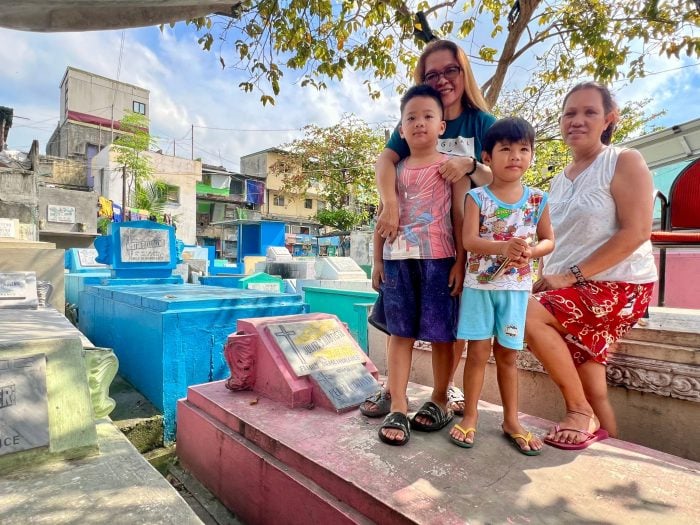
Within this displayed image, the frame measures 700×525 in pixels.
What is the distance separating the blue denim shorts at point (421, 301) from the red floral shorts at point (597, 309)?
47 cm

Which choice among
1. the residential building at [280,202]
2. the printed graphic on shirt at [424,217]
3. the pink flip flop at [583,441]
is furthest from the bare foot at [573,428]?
the residential building at [280,202]

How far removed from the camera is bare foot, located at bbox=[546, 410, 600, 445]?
1.79 metres

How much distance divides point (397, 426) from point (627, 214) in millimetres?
1429

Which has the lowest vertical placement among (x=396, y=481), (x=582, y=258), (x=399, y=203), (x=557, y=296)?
(x=396, y=481)

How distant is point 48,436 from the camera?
165cm

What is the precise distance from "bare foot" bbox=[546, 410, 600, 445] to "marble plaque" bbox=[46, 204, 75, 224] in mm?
21011

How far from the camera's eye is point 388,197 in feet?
6.40

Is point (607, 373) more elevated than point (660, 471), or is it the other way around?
point (607, 373)

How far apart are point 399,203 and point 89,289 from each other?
471cm

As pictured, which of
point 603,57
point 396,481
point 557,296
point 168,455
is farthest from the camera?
point 603,57

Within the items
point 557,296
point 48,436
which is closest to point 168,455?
point 48,436

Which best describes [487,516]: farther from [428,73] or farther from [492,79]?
[492,79]

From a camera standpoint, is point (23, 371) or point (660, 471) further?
point (23, 371)

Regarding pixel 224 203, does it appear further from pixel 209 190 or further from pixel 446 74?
pixel 446 74
